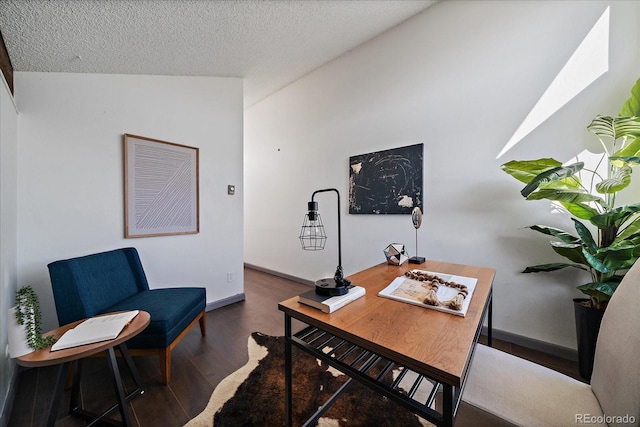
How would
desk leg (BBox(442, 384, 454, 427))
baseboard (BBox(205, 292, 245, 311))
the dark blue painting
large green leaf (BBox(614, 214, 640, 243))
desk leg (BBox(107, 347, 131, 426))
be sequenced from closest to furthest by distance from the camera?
desk leg (BBox(442, 384, 454, 427)) → desk leg (BBox(107, 347, 131, 426)) → large green leaf (BBox(614, 214, 640, 243)) → the dark blue painting → baseboard (BBox(205, 292, 245, 311))

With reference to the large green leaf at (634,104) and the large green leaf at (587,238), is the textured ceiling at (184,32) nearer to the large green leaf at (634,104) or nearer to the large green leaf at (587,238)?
the large green leaf at (634,104)

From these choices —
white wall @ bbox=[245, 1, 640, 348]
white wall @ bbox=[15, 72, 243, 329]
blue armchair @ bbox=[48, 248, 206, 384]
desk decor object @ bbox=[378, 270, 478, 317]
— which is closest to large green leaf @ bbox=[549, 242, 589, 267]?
white wall @ bbox=[245, 1, 640, 348]

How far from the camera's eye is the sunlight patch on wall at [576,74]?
1.75 m

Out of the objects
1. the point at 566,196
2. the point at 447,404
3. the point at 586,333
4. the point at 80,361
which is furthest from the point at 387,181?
the point at 80,361

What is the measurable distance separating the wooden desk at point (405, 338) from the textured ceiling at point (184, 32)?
2.32 m

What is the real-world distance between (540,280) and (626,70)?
1668 mm

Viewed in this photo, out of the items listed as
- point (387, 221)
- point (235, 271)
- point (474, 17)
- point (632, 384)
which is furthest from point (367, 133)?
point (632, 384)

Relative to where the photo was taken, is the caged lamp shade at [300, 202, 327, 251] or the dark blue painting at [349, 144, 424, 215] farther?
the dark blue painting at [349, 144, 424, 215]

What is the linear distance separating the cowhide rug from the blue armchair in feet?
1.63

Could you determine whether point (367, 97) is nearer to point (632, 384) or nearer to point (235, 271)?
point (235, 271)

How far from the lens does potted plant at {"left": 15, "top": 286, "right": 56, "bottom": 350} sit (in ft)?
3.52

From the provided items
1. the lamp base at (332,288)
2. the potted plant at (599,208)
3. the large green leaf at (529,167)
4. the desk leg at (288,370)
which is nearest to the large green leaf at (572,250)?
the potted plant at (599,208)

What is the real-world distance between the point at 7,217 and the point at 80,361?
3.68ft

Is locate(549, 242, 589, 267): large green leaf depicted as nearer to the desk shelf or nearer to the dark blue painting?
the dark blue painting
